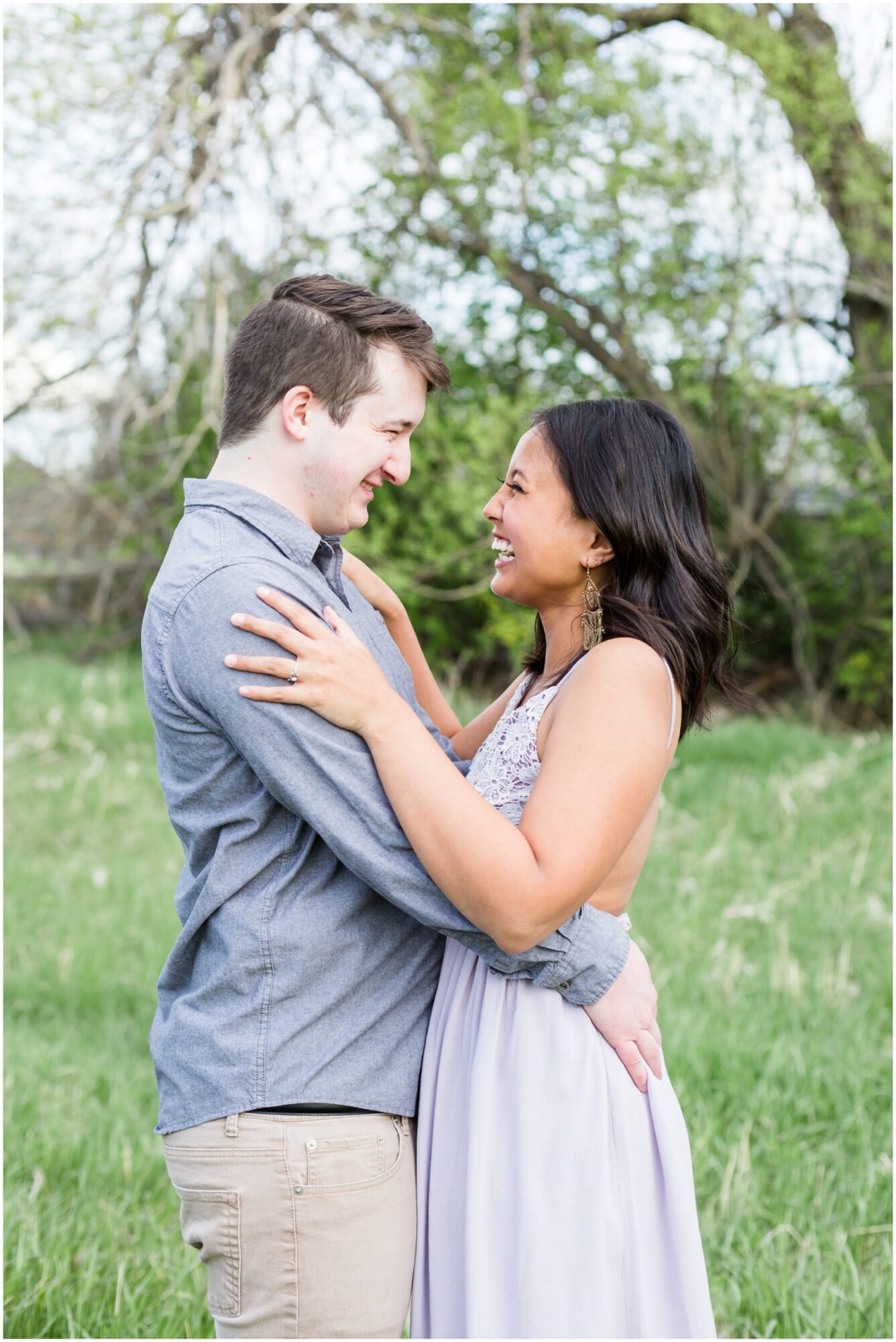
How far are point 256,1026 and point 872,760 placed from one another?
6.21 metres

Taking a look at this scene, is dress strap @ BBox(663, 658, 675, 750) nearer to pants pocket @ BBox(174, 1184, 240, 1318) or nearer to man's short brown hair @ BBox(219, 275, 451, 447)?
man's short brown hair @ BBox(219, 275, 451, 447)

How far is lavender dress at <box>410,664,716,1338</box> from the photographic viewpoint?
1.79 meters

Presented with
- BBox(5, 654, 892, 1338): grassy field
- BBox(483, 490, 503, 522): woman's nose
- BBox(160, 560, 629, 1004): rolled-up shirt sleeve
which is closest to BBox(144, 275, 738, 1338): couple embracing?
BBox(160, 560, 629, 1004): rolled-up shirt sleeve

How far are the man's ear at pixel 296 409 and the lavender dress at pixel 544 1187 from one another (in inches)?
27.8

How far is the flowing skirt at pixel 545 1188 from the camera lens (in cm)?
179

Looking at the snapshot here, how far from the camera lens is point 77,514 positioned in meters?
9.89

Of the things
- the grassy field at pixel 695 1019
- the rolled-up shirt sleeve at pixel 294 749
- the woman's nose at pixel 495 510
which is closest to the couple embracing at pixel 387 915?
the rolled-up shirt sleeve at pixel 294 749

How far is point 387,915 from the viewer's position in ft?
6.11

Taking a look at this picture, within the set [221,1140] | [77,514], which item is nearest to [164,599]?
[221,1140]

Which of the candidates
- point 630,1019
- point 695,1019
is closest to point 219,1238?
point 630,1019

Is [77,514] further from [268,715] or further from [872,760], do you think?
[268,715]

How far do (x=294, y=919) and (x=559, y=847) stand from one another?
1.30 feet

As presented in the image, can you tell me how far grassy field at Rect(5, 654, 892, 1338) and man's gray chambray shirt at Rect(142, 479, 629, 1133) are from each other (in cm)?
132

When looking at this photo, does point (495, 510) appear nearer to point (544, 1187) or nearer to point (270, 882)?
point (270, 882)
